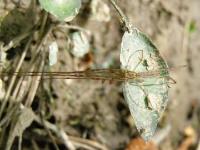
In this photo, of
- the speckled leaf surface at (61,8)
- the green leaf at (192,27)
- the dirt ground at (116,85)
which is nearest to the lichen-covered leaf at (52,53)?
the dirt ground at (116,85)

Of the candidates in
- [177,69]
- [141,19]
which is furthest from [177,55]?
[141,19]

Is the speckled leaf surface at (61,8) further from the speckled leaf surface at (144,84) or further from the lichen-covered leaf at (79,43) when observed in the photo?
the lichen-covered leaf at (79,43)

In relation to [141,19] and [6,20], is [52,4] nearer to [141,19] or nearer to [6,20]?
[6,20]

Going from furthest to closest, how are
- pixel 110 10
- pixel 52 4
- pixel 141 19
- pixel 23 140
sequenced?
pixel 141 19, pixel 110 10, pixel 23 140, pixel 52 4

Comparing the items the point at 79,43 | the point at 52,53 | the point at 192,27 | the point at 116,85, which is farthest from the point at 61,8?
the point at 192,27

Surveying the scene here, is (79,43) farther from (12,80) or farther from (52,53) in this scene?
(12,80)

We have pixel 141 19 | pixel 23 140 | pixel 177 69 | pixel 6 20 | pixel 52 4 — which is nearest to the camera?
pixel 52 4
